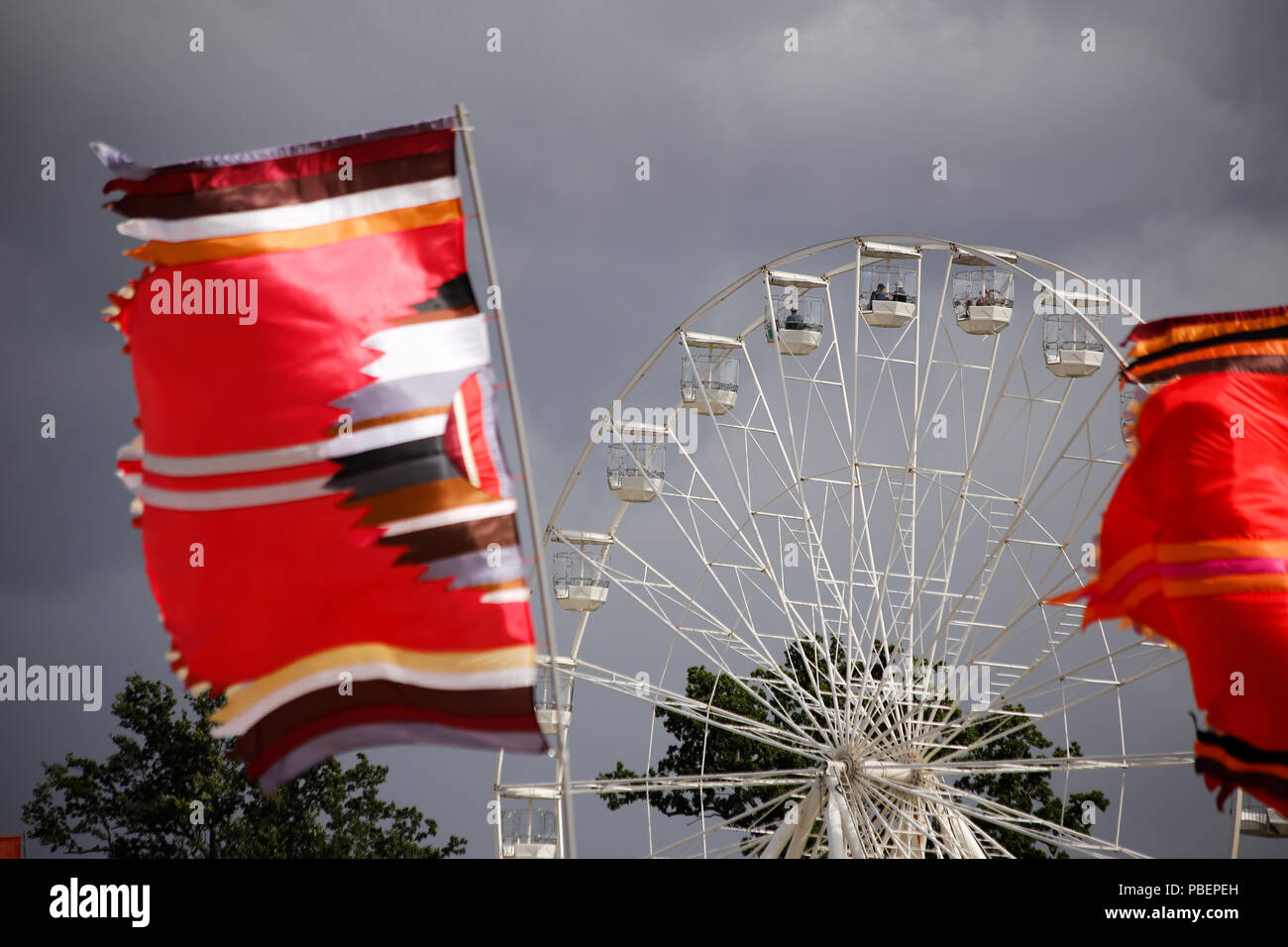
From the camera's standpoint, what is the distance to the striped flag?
984cm

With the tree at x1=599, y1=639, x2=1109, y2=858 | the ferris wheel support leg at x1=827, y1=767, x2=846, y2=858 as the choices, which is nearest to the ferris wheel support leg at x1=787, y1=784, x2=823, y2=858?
the ferris wheel support leg at x1=827, y1=767, x2=846, y2=858

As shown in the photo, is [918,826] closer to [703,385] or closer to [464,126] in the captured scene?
[703,385]

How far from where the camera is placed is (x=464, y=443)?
1010 centimetres

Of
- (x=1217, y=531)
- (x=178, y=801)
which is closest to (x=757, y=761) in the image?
(x=178, y=801)

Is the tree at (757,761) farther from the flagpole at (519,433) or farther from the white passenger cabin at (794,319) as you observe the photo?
the flagpole at (519,433)

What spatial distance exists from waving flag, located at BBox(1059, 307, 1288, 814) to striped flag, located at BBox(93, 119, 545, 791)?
7.41 metres

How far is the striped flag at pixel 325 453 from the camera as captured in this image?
984cm

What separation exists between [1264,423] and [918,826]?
11200mm

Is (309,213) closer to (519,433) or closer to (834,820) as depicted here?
(519,433)

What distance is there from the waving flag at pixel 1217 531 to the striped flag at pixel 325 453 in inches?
292

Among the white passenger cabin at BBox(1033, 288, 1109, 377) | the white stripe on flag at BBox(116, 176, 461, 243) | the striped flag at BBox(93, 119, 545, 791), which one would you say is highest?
the white passenger cabin at BBox(1033, 288, 1109, 377)

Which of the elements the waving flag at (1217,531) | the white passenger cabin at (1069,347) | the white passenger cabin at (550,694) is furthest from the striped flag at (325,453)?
the white passenger cabin at (1069,347)

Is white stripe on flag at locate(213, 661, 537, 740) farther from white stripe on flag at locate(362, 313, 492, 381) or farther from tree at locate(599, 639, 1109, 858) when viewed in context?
tree at locate(599, 639, 1109, 858)
